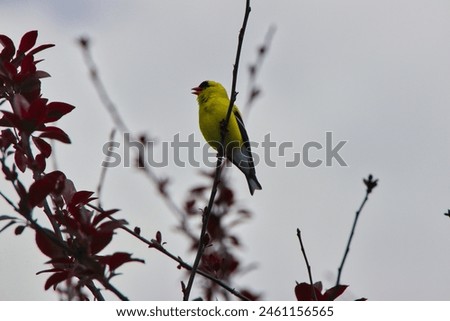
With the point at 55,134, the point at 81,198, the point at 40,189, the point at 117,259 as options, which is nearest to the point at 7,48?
the point at 55,134

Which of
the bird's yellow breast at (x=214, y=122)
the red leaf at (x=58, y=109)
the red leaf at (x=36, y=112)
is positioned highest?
the bird's yellow breast at (x=214, y=122)

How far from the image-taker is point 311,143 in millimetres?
4387

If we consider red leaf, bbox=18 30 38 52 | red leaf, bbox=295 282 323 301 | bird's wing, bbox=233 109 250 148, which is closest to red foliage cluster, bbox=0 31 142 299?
red leaf, bbox=18 30 38 52

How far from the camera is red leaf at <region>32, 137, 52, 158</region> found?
2447 mm

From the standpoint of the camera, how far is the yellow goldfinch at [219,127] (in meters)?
5.97

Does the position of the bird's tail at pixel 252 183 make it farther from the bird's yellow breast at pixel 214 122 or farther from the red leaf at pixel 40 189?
the red leaf at pixel 40 189

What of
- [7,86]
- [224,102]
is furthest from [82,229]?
[224,102]

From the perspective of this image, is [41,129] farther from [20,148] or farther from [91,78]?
[91,78]

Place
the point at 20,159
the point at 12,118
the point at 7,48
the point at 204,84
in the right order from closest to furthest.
→ 1. the point at 12,118
2. the point at 20,159
3. the point at 7,48
4. the point at 204,84

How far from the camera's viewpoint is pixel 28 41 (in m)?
2.56

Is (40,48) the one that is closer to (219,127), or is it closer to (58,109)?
(58,109)

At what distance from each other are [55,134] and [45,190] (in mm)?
457

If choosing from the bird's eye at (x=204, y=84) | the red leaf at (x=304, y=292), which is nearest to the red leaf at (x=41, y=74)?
the red leaf at (x=304, y=292)
